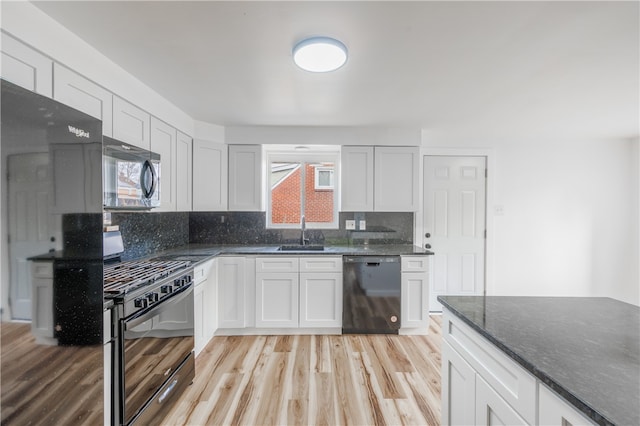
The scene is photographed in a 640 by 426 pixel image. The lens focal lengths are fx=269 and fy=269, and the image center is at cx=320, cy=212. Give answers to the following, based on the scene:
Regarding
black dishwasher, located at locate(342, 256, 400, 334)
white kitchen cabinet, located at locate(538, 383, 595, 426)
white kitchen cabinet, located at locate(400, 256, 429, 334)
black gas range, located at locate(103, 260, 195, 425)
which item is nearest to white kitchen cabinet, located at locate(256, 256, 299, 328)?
black dishwasher, located at locate(342, 256, 400, 334)

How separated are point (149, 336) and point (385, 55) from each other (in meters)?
2.17

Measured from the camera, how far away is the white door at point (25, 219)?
0.81m

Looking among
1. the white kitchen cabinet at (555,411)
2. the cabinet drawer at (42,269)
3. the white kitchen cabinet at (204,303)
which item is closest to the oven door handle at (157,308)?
the white kitchen cabinet at (204,303)

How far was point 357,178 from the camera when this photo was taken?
3.24 meters

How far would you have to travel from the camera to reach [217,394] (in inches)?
77.7

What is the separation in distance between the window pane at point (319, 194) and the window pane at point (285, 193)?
A: 12cm

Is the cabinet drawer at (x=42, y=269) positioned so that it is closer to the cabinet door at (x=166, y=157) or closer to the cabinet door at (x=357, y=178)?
the cabinet door at (x=166, y=157)

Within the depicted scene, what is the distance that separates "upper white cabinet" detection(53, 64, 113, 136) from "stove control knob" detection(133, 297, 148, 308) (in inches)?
41.5

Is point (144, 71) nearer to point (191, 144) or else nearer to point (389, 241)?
point (191, 144)

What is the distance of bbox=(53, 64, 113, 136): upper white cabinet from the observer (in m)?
1.38

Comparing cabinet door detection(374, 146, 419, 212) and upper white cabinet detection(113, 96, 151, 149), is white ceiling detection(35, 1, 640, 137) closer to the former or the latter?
upper white cabinet detection(113, 96, 151, 149)

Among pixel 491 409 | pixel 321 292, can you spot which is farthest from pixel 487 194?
pixel 491 409

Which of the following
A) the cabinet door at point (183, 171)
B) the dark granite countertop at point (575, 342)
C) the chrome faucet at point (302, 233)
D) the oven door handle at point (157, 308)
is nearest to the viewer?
the dark granite countertop at point (575, 342)

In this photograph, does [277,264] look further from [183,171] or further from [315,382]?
[183,171]
